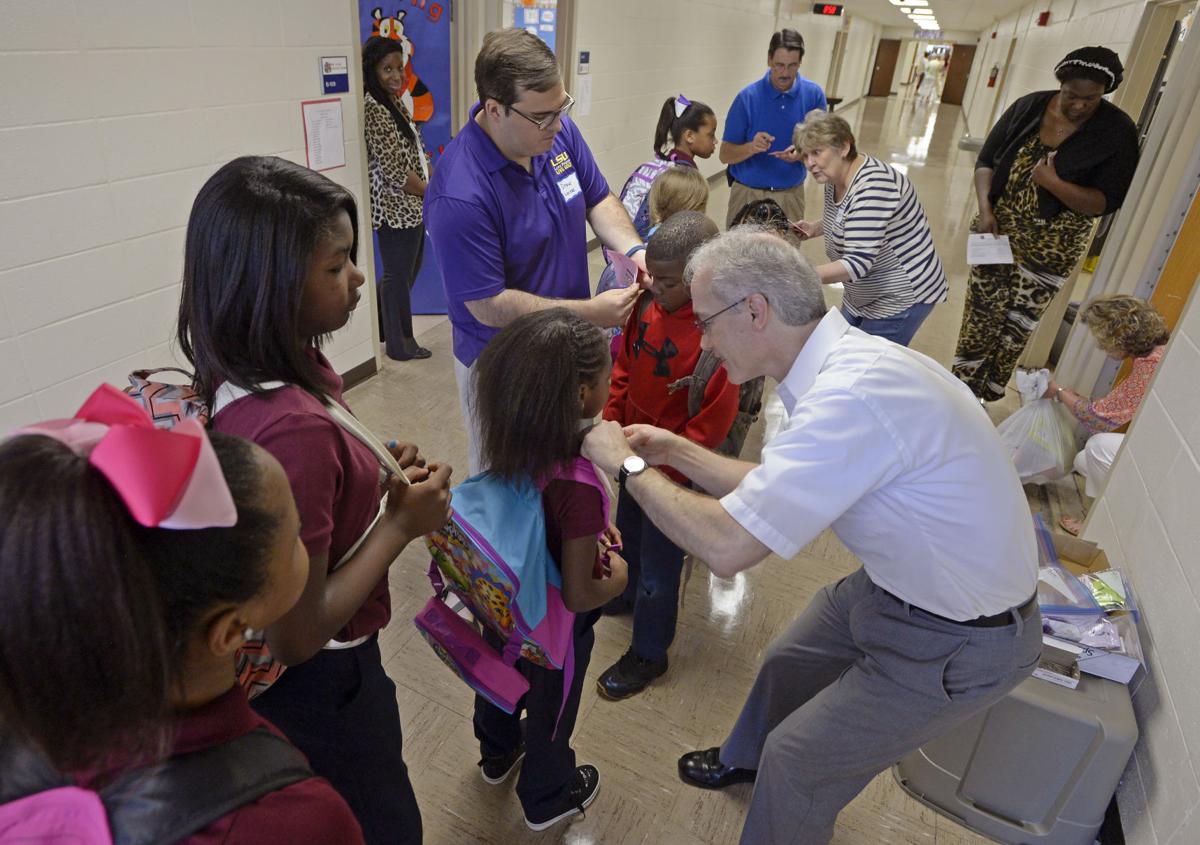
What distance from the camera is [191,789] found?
0.63 m

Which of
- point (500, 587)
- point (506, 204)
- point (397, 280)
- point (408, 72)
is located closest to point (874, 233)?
point (506, 204)

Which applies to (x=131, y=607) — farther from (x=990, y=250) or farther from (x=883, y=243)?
(x=990, y=250)

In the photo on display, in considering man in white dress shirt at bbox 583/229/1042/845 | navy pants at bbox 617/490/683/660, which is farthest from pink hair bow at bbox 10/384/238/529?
navy pants at bbox 617/490/683/660

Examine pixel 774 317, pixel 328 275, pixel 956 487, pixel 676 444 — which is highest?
pixel 328 275

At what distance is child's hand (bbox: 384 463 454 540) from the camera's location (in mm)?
1117

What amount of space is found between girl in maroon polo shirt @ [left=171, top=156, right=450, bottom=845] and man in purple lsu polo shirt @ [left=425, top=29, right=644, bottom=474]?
81cm

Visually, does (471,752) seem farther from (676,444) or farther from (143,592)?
(143,592)

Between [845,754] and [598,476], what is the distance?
76cm

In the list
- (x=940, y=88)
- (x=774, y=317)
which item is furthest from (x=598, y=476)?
(x=940, y=88)

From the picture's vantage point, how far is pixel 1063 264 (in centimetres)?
340

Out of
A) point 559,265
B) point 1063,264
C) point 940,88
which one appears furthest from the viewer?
point 940,88

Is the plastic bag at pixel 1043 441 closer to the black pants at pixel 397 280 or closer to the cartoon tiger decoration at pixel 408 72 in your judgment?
the black pants at pixel 397 280

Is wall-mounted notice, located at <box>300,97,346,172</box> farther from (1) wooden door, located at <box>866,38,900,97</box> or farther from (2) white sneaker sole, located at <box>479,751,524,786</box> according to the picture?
(1) wooden door, located at <box>866,38,900,97</box>

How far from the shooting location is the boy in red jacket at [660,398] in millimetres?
1913
